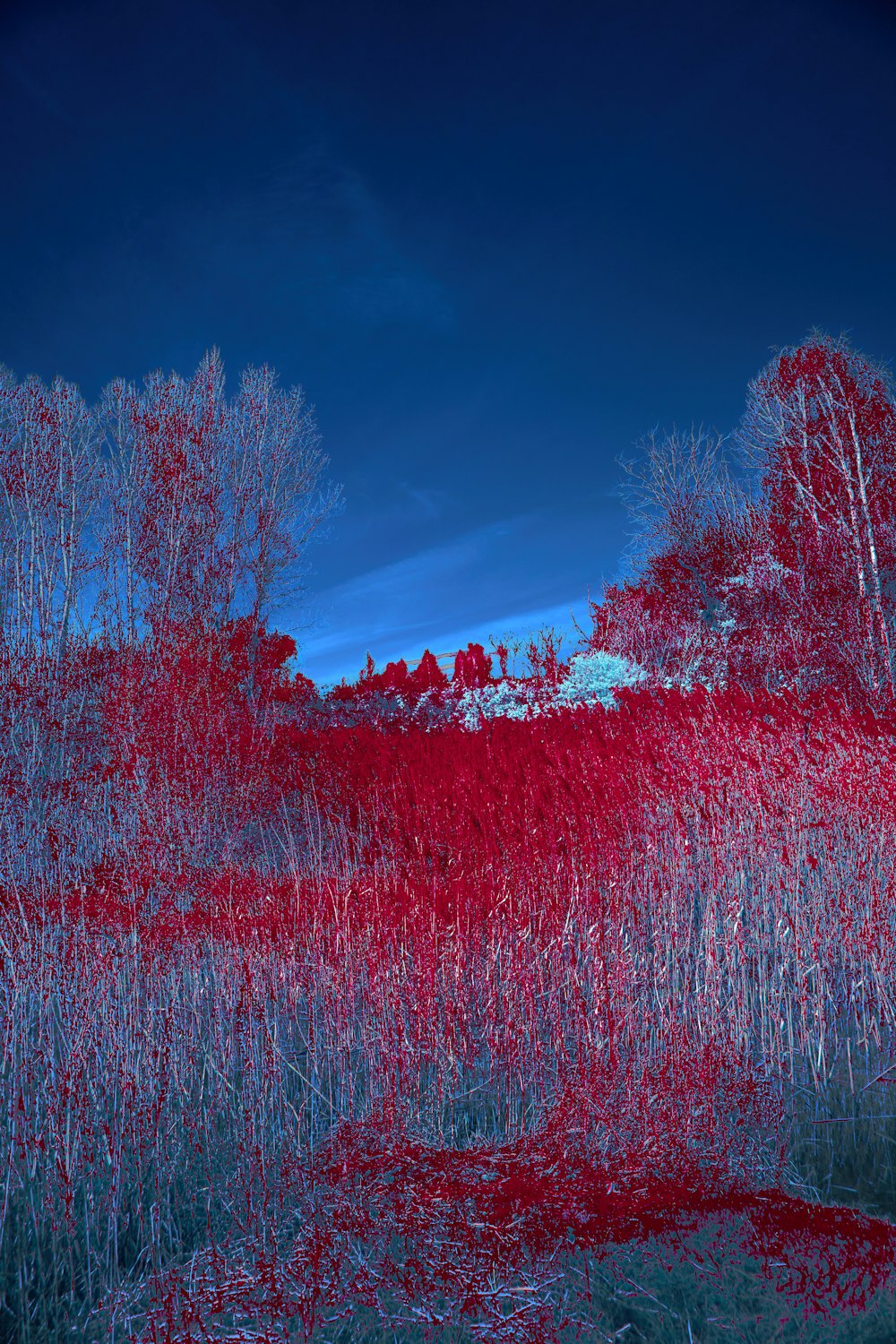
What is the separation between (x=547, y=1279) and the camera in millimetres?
2072

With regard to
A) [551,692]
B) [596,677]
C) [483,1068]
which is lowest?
[483,1068]

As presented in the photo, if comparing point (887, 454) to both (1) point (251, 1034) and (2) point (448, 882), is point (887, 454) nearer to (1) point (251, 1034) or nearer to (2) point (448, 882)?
(2) point (448, 882)

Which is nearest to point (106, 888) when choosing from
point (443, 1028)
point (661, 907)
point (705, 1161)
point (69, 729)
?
point (69, 729)

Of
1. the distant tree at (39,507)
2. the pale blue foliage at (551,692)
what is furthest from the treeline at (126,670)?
the pale blue foliage at (551,692)

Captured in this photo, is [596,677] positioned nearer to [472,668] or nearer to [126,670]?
[472,668]

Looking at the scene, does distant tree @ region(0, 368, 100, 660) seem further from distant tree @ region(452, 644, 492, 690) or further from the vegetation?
distant tree @ region(452, 644, 492, 690)

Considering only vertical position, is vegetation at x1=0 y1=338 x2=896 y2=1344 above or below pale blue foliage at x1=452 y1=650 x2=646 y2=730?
below

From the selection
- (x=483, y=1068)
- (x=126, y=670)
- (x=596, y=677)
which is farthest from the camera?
(x=596, y=677)

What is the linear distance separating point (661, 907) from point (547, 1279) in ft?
10.4

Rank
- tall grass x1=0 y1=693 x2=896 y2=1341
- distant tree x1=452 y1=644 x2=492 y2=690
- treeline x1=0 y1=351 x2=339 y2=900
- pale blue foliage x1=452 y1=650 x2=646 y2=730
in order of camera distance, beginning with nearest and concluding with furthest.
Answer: tall grass x1=0 y1=693 x2=896 y2=1341 < treeline x1=0 y1=351 x2=339 y2=900 < pale blue foliage x1=452 y1=650 x2=646 y2=730 < distant tree x1=452 y1=644 x2=492 y2=690

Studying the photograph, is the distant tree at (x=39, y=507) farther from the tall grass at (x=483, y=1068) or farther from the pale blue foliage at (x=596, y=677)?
the pale blue foliage at (x=596, y=677)

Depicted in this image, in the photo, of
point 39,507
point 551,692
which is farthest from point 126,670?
point 551,692

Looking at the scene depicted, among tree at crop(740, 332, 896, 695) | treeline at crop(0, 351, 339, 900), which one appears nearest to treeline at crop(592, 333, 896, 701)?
tree at crop(740, 332, 896, 695)

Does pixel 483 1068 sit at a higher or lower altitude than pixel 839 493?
lower
